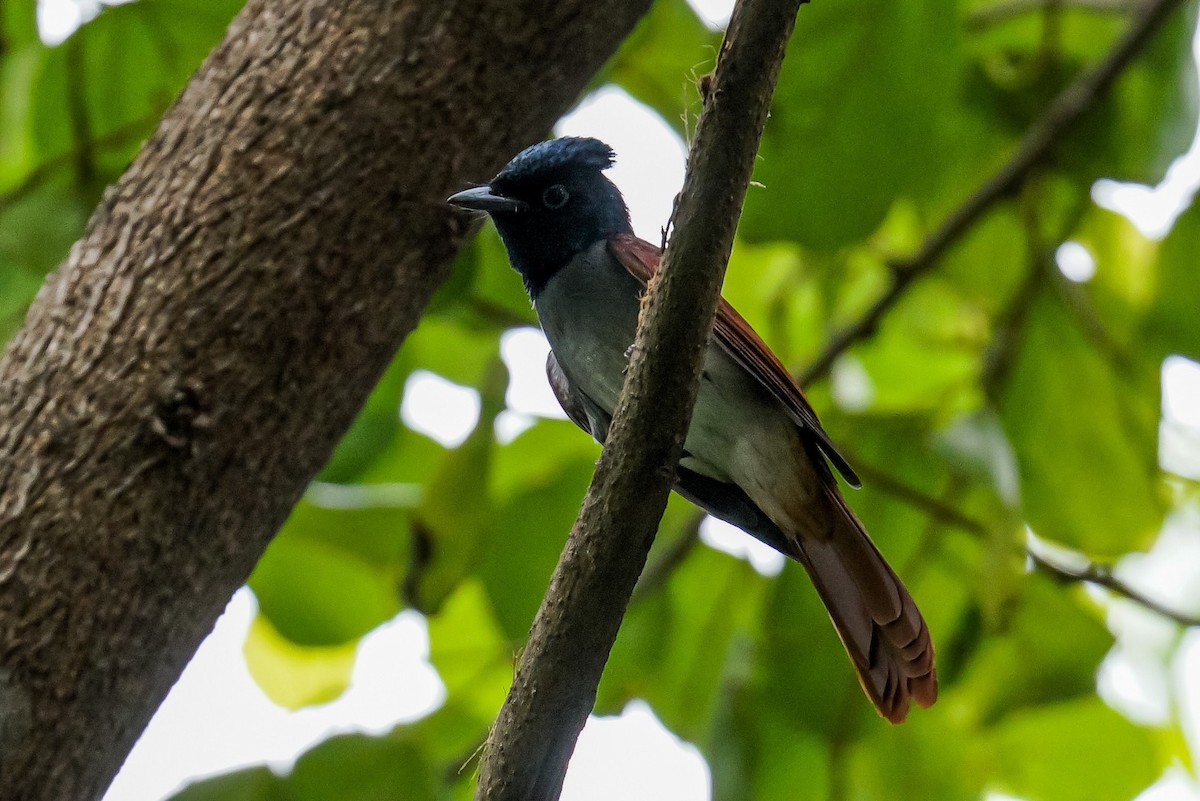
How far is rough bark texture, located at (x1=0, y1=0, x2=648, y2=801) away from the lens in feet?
7.16

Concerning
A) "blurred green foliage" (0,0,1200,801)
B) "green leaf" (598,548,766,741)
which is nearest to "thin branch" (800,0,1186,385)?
"blurred green foliage" (0,0,1200,801)

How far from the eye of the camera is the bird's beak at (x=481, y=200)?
256 centimetres

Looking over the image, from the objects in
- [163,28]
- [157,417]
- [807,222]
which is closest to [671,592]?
[807,222]

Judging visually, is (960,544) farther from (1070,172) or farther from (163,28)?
(163,28)

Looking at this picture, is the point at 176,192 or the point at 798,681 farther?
the point at 798,681

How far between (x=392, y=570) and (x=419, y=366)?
590 mm

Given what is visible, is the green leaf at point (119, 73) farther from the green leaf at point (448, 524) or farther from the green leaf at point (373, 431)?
the green leaf at point (448, 524)

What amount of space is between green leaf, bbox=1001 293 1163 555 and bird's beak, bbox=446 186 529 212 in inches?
59.7

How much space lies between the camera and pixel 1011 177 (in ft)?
11.4

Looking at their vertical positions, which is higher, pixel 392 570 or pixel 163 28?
pixel 163 28

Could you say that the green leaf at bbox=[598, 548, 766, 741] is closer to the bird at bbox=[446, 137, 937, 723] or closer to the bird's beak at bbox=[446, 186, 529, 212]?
the bird at bbox=[446, 137, 937, 723]

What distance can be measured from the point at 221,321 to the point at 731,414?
1.14 metres

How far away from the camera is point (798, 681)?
320cm

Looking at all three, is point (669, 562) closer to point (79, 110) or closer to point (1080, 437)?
point (1080, 437)
